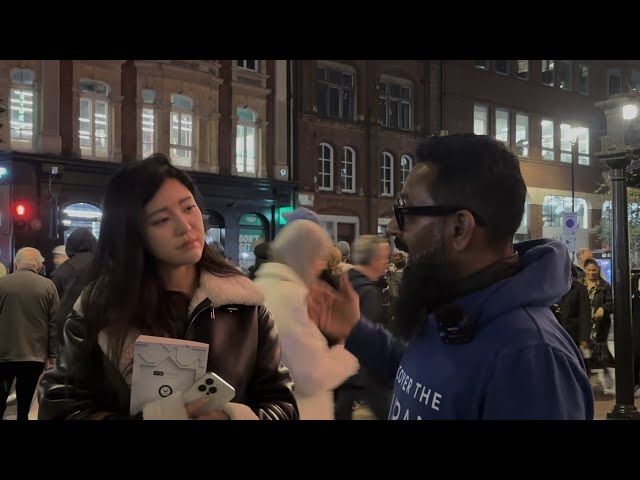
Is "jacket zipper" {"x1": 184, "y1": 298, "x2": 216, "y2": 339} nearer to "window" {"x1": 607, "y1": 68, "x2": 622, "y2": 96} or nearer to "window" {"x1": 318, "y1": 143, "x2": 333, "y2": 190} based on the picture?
"window" {"x1": 607, "y1": 68, "x2": 622, "y2": 96}

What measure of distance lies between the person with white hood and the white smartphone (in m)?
0.86

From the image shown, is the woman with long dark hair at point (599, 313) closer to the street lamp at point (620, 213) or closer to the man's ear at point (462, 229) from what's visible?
the street lamp at point (620, 213)

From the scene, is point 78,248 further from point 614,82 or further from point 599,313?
point 599,313

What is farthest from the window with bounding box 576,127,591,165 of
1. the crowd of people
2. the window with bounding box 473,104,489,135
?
the crowd of people

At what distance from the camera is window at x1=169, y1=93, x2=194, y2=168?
12.3 m

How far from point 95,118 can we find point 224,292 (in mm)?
11320

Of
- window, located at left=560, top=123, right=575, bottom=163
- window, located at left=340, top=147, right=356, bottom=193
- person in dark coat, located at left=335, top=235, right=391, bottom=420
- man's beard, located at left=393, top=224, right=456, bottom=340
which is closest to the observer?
man's beard, located at left=393, top=224, right=456, bottom=340

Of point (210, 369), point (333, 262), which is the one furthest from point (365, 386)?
point (210, 369)

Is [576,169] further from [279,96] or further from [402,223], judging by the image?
[402,223]

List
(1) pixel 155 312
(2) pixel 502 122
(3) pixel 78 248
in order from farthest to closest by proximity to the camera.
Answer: (2) pixel 502 122 < (3) pixel 78 248 < (1) pixel 155 312

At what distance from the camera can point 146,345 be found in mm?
1647

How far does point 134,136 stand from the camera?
37.3ft
